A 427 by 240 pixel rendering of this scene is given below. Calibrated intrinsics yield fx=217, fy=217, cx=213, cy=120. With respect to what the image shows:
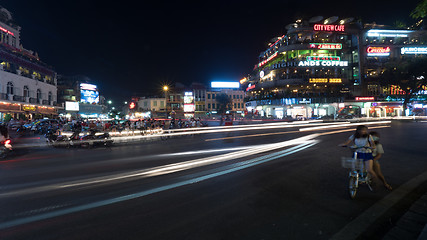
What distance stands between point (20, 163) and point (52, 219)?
791 centimetres

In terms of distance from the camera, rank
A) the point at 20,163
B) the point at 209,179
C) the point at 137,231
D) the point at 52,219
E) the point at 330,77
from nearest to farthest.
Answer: the point at 137,231
the point at 52,219
the point at 209,179
the point at 20,163
the point at 330,77

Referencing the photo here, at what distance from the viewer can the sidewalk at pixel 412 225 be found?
3418 mm

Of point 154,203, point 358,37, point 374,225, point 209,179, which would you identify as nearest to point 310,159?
point 209,179

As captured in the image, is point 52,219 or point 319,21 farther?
point 319,21

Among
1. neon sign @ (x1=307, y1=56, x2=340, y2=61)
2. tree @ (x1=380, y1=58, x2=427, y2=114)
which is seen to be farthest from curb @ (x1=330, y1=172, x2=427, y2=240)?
neon sign @ (x1=307, y1=56, x2=340, y2=61)

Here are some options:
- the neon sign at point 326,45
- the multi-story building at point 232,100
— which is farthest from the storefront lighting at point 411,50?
the multi-story building at point 232,100

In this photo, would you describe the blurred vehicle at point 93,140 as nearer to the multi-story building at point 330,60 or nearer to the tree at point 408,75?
the multi-story building at point 330,60

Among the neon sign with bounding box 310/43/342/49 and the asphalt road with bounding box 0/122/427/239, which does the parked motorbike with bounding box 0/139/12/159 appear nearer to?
the asphalt road with bounding box 0/122/427/239

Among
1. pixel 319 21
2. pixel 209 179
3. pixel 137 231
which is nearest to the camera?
pixel 137 231

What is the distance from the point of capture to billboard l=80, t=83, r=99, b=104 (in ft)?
231

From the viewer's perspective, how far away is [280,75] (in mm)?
61188

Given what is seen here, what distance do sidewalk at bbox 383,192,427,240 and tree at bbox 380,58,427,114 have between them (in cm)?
4935

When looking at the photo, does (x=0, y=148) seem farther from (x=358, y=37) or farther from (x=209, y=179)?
(x=358, y=37)

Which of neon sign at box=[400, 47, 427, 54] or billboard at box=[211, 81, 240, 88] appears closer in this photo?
neon sign at box=[400, 47, 427, 54]
